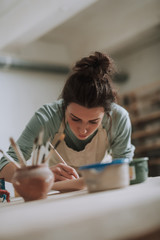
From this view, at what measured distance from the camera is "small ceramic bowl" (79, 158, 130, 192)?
A: 0.97m

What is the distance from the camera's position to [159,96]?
5.58m

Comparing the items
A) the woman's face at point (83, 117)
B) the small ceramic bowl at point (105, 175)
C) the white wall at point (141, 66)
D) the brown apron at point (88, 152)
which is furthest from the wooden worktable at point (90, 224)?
the white wall at point (141, 66)

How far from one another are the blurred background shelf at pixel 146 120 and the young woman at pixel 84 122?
150 inches

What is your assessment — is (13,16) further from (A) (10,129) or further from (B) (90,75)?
(B) (90,75)

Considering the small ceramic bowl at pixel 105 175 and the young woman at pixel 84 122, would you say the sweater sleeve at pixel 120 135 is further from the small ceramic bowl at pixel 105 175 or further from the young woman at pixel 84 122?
the small ceramic bowl at pixel 105 175

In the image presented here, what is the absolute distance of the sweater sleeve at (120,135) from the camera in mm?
1740

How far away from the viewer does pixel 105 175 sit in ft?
3.18

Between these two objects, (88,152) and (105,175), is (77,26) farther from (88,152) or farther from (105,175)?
(105,175)

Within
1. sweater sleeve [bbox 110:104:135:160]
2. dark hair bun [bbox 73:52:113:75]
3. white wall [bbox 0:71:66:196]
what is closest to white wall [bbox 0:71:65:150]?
white wall [bbox 0:71:66:196]

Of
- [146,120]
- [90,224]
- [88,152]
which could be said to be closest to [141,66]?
[146,120]

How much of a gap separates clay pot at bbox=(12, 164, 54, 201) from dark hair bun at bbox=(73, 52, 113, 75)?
63 cm

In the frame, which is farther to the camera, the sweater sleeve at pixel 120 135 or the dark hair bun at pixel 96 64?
the sweater sleeve at pixel 120 135

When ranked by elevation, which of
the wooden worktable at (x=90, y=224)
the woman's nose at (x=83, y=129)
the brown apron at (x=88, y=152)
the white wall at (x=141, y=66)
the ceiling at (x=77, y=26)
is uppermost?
the ceiling at (x=77, y=26)

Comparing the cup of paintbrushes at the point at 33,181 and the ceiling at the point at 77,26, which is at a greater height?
the ceiling at the point at 77,26
